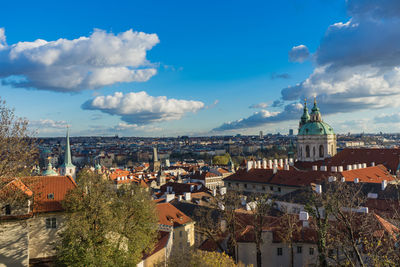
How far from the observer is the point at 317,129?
88.8m

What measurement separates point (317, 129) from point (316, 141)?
123 inches

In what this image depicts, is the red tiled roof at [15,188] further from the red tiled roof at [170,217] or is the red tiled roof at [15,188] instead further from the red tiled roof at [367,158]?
the red tiled roof at [367,158]

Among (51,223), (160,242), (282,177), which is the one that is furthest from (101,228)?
(282,177)

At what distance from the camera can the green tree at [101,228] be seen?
70.0 ft

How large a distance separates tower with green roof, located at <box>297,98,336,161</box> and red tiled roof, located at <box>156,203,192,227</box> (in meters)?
58.6

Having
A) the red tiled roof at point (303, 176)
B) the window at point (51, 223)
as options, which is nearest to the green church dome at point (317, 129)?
the red tiled roof at point (303, 176)

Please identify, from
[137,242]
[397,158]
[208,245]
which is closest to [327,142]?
[397,158]

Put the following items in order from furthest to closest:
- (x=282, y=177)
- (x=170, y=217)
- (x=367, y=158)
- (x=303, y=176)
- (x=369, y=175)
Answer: (x=367, y=158)
(x=282, y=177)
(x=369, y=175)
(x=303, y=176)
(x=170, y=217)

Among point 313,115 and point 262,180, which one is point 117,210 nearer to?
point 262,180

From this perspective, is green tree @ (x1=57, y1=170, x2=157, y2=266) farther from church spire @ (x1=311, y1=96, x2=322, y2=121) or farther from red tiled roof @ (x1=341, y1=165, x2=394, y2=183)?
church spire @ (x1=311, y1=96, x2=322, y2=121)

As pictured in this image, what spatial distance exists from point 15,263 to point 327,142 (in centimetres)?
7822

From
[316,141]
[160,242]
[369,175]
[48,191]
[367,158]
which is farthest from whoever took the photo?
[316,141]

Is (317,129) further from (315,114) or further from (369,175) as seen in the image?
(369,175)

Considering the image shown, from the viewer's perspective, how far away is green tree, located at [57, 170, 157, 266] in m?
21.3
